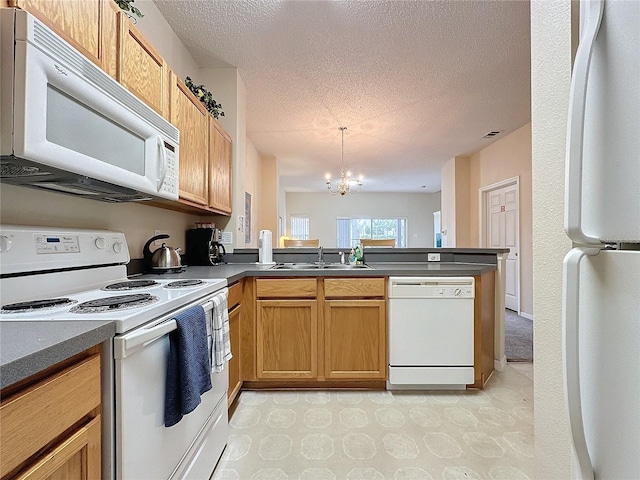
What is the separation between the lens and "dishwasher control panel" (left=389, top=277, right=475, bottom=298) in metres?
2.15

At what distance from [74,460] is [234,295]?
1.27 meters

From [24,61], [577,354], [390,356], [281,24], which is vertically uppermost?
[281,24]

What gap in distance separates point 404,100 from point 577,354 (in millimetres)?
3530

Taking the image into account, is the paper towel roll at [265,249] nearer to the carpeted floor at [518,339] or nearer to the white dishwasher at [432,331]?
the white dishwasher at [432,331]

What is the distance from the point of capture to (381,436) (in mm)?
1705

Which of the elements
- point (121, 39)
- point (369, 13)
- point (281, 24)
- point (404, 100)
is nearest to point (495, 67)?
point (404, 100)

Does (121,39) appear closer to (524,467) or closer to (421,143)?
(524,467)

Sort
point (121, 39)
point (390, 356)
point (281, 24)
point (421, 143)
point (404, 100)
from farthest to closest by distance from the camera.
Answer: point (421, 143) → point (404, 100) → point (281, 24) → point (390, 356) → point (121, 39)

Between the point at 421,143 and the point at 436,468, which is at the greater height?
the point at 421,143

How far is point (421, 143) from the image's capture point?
202 inches

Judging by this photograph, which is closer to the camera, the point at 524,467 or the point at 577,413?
the point at 577,413

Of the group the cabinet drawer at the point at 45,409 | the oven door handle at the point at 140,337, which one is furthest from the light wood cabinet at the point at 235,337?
the cabinet drawer at the point at 45,409

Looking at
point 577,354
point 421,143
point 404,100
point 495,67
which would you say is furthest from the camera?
point 421,143

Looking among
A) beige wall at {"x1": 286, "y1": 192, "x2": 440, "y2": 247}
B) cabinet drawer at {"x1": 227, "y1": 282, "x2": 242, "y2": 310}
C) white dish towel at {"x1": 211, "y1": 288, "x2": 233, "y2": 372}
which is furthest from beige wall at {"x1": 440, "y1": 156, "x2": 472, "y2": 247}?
white dish towel at {"x1": 211, "y1": 288, "x2": 233, "y2": 372}
